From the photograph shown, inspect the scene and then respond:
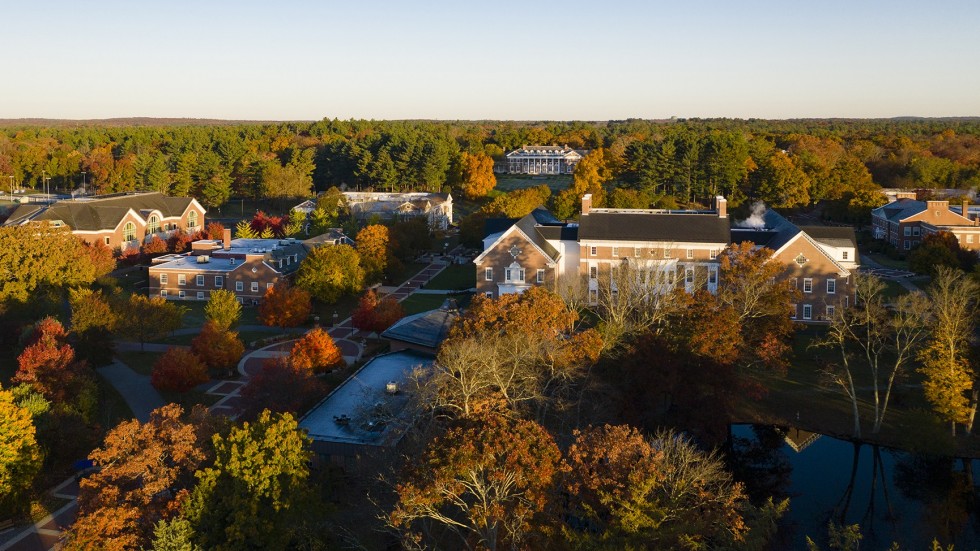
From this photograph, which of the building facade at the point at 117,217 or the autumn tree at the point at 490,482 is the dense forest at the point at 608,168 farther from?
the autumn tree at the point at 490,482

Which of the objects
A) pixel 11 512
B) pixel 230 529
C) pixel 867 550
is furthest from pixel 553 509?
pixel 11 512

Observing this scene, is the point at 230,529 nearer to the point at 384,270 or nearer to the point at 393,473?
the point at 393,473

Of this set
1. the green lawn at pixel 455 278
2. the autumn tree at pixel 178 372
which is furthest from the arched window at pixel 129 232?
the autumn tree at pixel 178 372

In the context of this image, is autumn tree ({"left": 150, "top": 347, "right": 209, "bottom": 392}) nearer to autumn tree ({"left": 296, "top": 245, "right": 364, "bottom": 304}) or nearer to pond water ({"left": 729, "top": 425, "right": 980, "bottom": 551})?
autumn tree ({"left": 296, "top": 245, "right": 364, "bottom": 304})

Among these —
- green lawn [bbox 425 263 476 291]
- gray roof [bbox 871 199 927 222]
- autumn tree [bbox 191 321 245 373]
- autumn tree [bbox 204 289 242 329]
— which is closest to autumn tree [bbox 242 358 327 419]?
autumn tree [bbox 191 321 245 373]

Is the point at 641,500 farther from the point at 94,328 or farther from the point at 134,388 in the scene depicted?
the point at 94,328

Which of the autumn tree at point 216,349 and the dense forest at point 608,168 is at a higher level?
the dense forest at point 608,168
